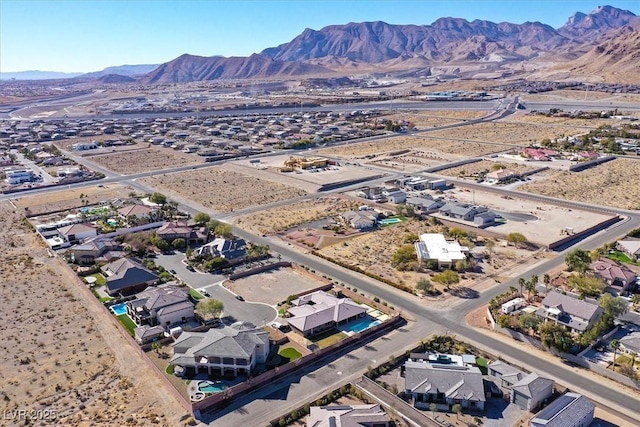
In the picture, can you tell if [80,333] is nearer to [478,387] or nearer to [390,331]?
[390,331]

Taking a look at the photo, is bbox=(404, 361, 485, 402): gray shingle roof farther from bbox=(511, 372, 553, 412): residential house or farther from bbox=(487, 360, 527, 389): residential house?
bbox=(511, 372, 553, 412): residential house

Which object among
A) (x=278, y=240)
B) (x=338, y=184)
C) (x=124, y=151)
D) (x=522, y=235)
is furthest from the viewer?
(x=124, y=151)

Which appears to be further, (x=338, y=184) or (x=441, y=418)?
(x=338, y=184)

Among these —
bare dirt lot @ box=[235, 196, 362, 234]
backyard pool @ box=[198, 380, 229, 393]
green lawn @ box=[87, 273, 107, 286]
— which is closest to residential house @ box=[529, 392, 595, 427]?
backyard pool @ box=[198, 380, 229, 393]

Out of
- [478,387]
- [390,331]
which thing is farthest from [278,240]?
[478,387]

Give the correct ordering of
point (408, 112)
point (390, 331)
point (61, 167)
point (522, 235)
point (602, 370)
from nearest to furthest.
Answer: point (602, 370) < point (390, 331) < point (522, 235) < point (61, 167) < point (408, 112)

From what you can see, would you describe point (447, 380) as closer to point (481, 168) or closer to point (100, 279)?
point (100, 279)

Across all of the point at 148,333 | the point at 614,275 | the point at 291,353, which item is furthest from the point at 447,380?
the point at 614,275
